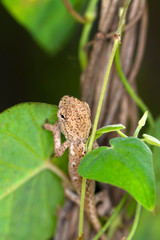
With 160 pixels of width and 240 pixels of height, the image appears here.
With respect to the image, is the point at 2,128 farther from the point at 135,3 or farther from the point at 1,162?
the point at 135,3

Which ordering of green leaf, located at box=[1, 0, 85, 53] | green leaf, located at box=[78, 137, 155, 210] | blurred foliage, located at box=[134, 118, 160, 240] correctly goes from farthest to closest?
green leaf, located at box=[1, 0, 85, 53] → blurred foliage, located at box=[134, 118, 160, 240] → green leaf, located at box=[78, 137, 155, 210]

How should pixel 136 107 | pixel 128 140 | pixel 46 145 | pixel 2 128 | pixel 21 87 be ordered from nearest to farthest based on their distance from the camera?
pixel 128 140 < pixel 2 128 < pixel 46 145 < pixel 136 107 < pixel 21 87

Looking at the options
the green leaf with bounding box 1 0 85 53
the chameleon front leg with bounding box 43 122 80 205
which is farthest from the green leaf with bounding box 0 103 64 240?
the green leaf with bounding box 1 0 85 53

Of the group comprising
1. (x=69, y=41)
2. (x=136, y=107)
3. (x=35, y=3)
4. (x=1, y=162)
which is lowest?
(x=1, y=162)

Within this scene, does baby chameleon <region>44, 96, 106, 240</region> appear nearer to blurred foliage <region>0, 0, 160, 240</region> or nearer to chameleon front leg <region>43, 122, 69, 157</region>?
chameleon front leg <region>43, 122, 69, 157</region>

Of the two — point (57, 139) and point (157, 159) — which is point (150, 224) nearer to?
point (157, 159)

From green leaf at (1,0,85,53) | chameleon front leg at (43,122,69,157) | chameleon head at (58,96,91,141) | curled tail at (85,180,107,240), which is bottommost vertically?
curled tail at (85,180,107,240)

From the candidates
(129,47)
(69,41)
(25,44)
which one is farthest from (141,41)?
(25,44)

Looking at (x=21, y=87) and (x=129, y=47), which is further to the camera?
(x=21, y=87)
